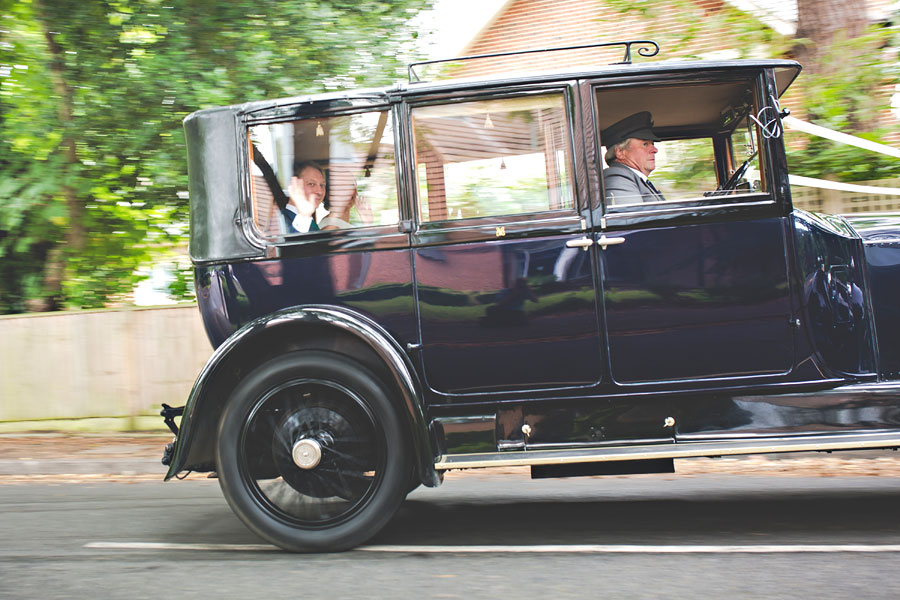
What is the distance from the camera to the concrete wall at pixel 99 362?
8.52 metres

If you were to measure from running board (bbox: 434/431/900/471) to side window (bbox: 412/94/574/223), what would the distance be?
1122mm

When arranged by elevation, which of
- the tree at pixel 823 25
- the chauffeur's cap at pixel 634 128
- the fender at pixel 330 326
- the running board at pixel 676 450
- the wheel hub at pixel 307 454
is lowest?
the running board at pixel 676 450

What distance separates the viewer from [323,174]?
402 cm

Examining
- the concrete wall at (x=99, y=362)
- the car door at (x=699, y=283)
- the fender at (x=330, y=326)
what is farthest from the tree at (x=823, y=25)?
the concrete wall at (x=99, y=362)

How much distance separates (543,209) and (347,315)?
1.05 m

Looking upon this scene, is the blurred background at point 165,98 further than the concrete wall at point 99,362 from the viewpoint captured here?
No

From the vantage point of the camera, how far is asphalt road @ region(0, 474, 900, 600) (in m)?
3.22

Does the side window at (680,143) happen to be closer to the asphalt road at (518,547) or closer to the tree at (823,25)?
the asphalt road at (518,547)

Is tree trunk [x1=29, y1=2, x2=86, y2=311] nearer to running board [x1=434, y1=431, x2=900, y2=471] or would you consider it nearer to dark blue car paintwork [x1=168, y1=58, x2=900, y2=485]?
dark blue car paintwork [x1=168, y1=58, x2=900, y2=485]

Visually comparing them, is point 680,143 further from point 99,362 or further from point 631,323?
point 99,362

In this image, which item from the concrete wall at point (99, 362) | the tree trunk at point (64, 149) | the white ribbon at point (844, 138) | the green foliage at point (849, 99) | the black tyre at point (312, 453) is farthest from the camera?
the concrete wall at point (99, 362)

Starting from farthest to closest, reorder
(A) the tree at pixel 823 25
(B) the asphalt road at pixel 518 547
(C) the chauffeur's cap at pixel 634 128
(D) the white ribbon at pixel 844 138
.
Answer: (A) the tree at pixel 823 25 < (D) the white ribbon at pixel 844 138 < (C) the chauffeur's cap at pixel 634 128 < (B) the asphalt road at pixel 518 547

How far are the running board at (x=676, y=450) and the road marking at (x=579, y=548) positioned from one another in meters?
0.43

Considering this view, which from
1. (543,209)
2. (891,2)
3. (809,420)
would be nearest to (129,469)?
(543,209)
